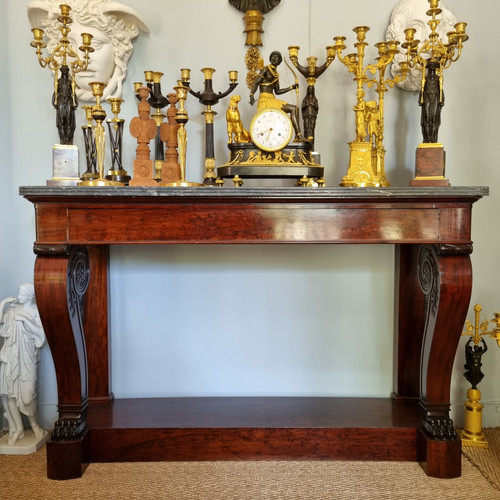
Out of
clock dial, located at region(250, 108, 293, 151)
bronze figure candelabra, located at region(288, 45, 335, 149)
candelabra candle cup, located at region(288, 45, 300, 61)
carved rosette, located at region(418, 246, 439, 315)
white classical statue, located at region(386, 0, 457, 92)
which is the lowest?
carved rosette, located at region(418, 246, 439, 315)

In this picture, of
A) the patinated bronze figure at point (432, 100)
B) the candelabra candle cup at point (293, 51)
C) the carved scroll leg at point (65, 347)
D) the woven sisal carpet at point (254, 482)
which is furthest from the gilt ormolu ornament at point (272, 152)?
the woven sisal carpet at point (254, 482)

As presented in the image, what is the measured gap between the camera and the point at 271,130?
1952mm

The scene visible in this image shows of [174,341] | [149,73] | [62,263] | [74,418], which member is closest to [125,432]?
[74,418]

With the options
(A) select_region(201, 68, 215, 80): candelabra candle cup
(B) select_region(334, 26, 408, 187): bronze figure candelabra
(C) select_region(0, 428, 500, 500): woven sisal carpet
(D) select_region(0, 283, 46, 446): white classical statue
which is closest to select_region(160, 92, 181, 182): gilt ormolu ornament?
(A) select_region(201, 68, 215, 80): candelabra candle cup

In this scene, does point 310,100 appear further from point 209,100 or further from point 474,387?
point 474,387

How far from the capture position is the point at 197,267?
94.0 inches

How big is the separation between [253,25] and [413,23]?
0.70 m

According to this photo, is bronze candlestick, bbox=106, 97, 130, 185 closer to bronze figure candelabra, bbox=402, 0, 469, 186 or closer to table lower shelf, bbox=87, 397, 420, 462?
table lower shelf, bbox=87, 397, 420, 462

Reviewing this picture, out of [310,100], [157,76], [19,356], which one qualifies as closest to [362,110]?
[310,100]

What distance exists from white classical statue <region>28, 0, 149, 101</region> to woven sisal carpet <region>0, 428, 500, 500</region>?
1580mm

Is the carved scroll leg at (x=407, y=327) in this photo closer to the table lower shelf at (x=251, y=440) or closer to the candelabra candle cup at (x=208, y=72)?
the table lower shelf at (x=251, y=440)

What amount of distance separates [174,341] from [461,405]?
1384mm

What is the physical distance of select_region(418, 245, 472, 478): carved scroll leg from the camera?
1.79 metres

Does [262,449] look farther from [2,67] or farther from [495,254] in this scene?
[2,67]
